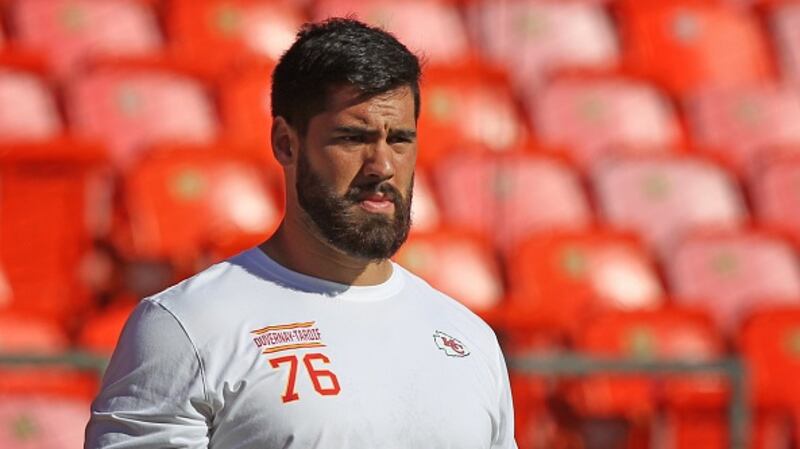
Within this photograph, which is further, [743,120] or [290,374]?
[743,120]

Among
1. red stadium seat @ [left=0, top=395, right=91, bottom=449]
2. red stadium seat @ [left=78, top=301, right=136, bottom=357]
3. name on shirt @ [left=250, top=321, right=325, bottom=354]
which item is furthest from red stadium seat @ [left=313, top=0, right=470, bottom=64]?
name on shirt @ [left=250, top=321, right=325, bottom=354]

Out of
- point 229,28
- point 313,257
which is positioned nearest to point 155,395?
point 313,257

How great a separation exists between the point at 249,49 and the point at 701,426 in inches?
124

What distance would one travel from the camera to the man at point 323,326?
232 cm

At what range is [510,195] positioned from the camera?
7039mm

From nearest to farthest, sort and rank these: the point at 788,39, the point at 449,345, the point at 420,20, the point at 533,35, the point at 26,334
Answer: the point at 449,345
the point at 26,334
the point at 420,20
the point at 533,35
the point at 788,39

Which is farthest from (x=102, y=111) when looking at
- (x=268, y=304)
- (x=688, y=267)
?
(x=268, y=304)

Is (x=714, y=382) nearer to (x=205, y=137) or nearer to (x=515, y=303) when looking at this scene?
(x=515, y=303)

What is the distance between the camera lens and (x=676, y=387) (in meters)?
5.56

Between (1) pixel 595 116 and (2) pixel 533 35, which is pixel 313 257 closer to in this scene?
(1) pixel 595 116

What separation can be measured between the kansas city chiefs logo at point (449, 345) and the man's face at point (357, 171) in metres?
0.16

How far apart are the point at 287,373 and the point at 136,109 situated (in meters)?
4.64

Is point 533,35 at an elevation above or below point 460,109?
above

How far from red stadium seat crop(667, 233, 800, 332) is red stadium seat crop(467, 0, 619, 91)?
1.65m
